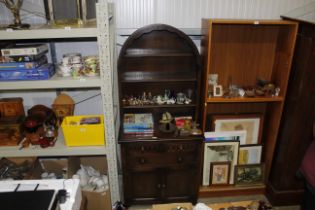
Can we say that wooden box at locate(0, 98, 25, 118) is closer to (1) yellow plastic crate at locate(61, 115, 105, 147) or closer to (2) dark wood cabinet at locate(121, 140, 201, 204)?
(1) yellow plastic crate at locate(61, 115, 105, 147)

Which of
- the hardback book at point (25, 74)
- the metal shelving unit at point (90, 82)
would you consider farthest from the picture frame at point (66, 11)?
the hardback book at point (25, 74)

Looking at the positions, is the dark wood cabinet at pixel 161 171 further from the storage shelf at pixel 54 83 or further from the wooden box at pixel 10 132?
the wooden box at pixel 10 132

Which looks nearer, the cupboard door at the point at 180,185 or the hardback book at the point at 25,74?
the hardback book at the point at 25,74

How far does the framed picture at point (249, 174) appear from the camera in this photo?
236 cm

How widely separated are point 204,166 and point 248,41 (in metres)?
1.12

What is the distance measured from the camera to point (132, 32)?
207cm

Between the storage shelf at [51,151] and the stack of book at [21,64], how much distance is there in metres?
0.52

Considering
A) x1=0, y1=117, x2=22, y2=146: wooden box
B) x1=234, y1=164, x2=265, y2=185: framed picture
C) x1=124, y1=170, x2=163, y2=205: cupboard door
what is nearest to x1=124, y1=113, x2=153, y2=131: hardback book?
x1=124, y1=170, x2=163, y2=205: cupboard door

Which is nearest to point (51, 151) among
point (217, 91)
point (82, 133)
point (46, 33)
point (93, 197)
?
point (82, 133)

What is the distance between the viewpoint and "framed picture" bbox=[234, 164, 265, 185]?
2.36 m

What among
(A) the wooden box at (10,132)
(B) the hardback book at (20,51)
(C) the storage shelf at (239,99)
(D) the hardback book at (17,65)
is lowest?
(A) the wooden box at (10,132)

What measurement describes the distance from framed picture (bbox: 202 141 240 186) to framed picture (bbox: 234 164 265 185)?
0.07m

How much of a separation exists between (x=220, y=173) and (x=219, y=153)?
19 centimetres

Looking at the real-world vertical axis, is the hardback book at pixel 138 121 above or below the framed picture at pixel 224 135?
above
